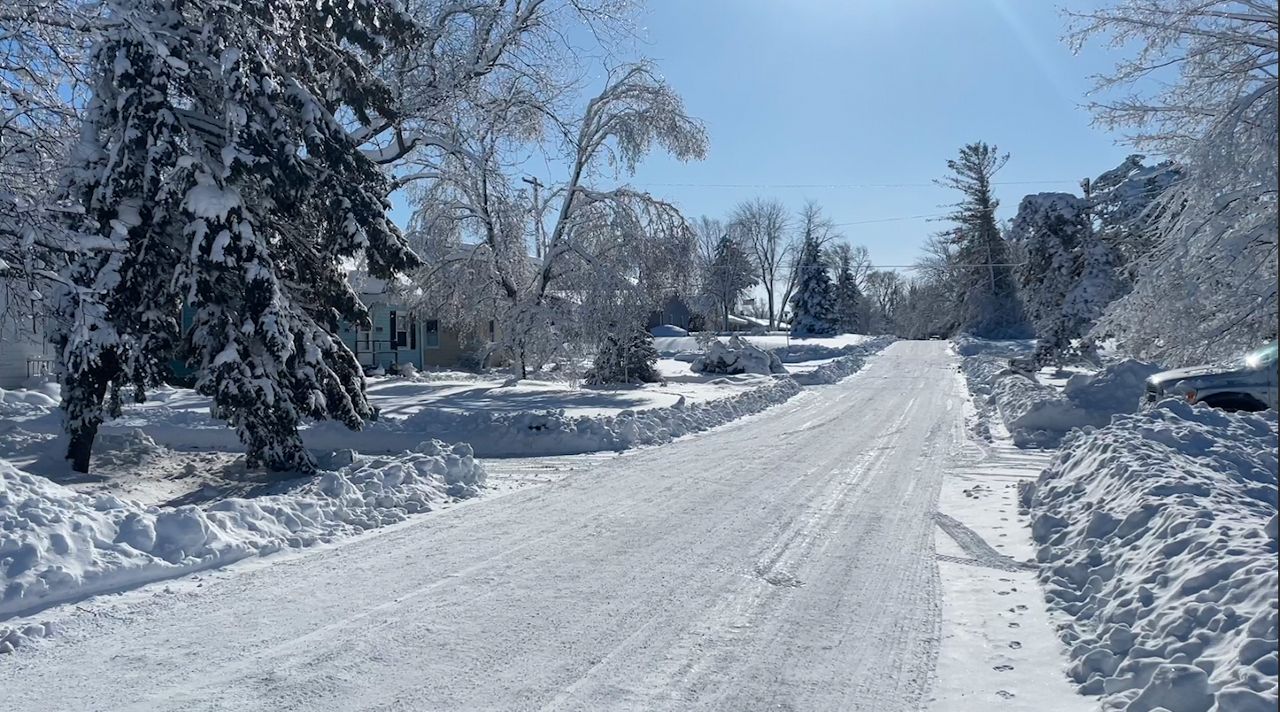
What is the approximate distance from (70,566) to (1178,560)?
286 inches

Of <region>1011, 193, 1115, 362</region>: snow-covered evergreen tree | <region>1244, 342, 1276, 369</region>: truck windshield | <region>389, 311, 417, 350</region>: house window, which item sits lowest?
<region>1244, 342, 1276, 369</region>: truck windshield

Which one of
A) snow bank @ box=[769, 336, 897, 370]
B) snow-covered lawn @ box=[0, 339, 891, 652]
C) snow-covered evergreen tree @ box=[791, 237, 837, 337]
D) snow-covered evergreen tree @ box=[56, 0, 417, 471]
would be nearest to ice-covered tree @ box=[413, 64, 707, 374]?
snow-covered lawn @ box=[0, 339, 891, 652]

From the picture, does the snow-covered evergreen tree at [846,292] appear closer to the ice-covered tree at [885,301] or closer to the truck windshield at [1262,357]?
the ice-covered tree at [885,301]

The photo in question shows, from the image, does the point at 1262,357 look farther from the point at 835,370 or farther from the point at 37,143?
the point at 835,370

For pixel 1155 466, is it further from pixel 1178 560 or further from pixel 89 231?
pixel 89 231

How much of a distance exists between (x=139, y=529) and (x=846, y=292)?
3728 inches

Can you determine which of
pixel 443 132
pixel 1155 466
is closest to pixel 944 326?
pixel 443 132

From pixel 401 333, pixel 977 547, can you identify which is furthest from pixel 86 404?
pixel 401 333

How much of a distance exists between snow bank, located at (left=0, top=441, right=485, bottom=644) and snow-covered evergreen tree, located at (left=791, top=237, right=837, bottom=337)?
76.7 meters

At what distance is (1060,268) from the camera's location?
37.2 m

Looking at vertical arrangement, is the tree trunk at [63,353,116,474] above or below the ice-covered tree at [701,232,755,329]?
below

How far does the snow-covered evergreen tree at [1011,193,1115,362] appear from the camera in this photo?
34531 millimetres

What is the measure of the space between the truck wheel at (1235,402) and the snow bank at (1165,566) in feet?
15.4

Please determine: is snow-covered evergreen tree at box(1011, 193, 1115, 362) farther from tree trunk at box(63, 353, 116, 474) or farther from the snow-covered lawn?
tree trunk at box(63, 353, 116, 474)
